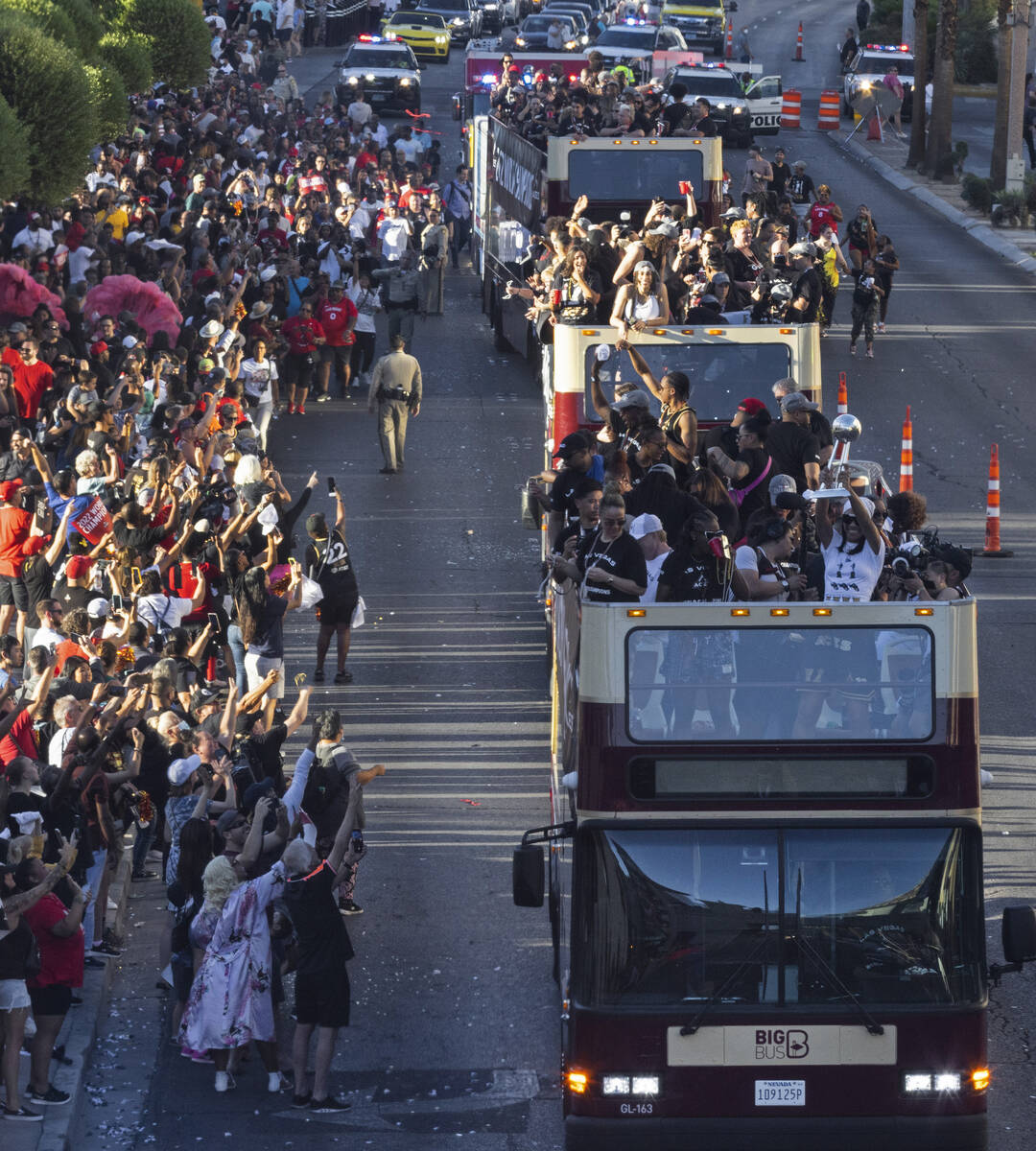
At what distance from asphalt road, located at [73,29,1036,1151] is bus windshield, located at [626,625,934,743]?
255 cm

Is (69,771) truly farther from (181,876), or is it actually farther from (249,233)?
(249,233)

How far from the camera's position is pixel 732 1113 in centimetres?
920

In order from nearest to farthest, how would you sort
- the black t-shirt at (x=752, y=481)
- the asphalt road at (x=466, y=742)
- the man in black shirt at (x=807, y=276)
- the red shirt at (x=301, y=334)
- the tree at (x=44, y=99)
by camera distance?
the asphalt road at (x=466, y=742), the black t-shirt at (x=752, y=481), the man in black shirt at (x=807, y=276), the tree at (x=44, y=99), the red shirt at (x=301, y=334)

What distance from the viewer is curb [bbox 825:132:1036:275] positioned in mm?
40344

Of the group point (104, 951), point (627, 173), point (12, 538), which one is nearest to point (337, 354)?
point (627, 173)

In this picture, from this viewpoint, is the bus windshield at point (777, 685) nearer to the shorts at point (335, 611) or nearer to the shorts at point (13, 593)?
the shorts at point (335, 611)

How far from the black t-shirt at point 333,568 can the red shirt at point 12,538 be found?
2244 mm

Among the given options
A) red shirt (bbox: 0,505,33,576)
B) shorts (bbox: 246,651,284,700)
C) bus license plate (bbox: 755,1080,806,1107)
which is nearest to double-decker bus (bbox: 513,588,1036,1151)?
bus license plate (bbox: 755,1080,806,1107)

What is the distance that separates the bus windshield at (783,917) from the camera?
912 centimetres

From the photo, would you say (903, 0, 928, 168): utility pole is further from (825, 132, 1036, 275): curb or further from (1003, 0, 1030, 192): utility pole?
(1003, 0, 1030, 192): utility pole

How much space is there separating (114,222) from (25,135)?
4847mm

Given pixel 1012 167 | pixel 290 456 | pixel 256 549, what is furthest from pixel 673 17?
pixel 256 549

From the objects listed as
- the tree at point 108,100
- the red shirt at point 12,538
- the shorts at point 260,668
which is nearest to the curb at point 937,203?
the tree at point 108,100

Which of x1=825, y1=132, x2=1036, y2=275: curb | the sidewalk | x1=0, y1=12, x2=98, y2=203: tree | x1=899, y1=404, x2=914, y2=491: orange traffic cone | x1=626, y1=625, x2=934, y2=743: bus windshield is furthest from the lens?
x1=825, y1=132, x2=1036, y2=275: curb
